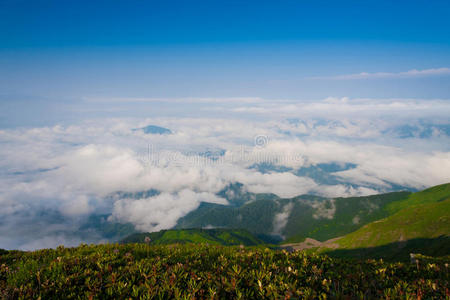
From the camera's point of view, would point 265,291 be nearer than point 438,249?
Yes

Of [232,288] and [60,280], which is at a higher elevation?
[232,288]

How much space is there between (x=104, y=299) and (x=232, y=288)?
3.08 m

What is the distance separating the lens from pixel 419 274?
8.12 meters

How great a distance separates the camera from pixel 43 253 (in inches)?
447

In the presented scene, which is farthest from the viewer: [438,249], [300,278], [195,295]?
[438,249]

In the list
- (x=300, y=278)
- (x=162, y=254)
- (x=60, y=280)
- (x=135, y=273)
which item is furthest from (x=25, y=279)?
(x=300, y=278)

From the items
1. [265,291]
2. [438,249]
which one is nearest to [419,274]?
[265,291]

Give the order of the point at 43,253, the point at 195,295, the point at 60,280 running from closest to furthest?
the point at 195,295, the point at 60,280, the point at 43,253

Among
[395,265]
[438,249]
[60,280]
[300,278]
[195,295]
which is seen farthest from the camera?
[438,249]

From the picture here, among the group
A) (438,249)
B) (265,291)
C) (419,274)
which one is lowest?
(438,249)

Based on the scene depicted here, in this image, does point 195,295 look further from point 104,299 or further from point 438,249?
point 438,249

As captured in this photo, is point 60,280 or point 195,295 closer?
point 195,295

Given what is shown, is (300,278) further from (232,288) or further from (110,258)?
(110,258)

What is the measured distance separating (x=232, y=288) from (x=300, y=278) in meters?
2.36
